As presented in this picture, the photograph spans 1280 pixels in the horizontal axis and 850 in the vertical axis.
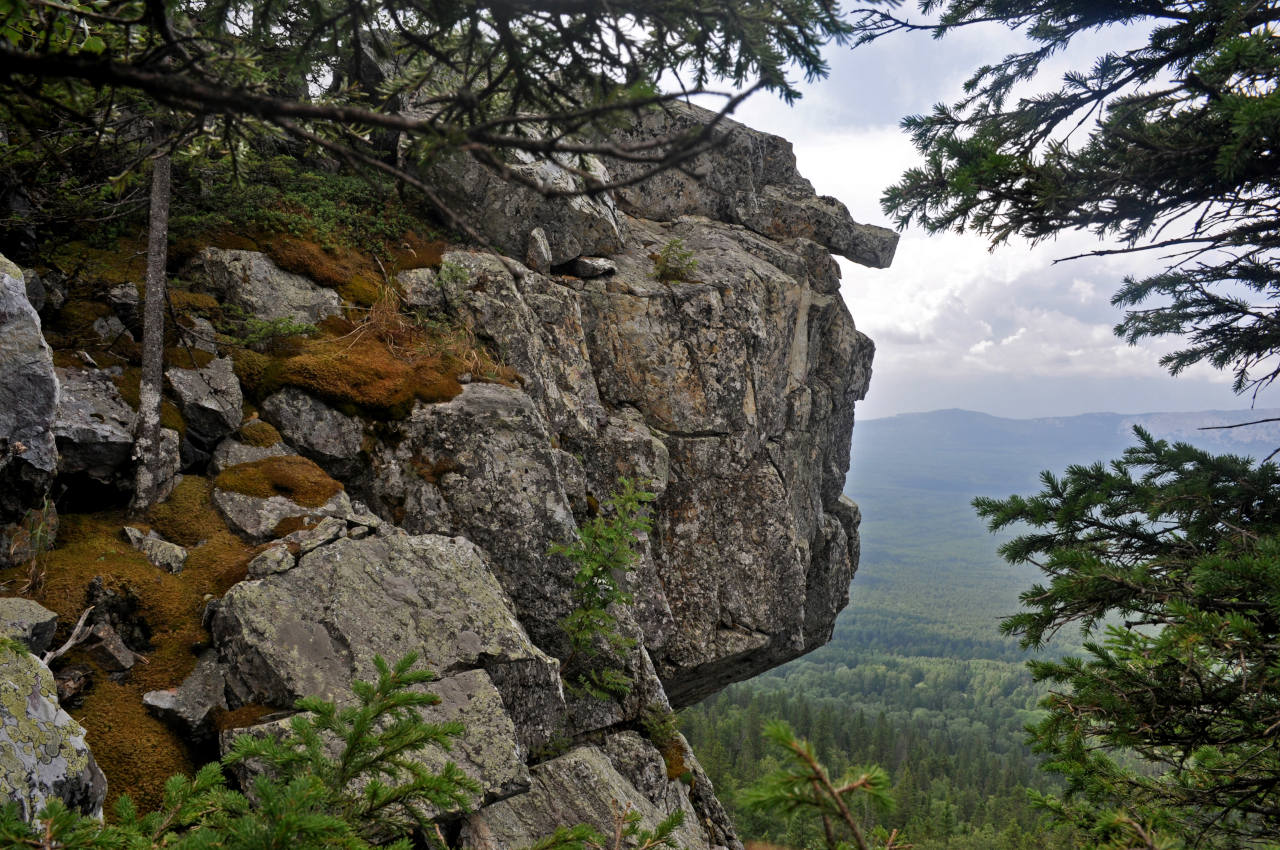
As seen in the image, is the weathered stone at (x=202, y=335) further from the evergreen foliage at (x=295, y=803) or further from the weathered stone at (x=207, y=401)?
the evergreen foliage at (x=295, y=803)

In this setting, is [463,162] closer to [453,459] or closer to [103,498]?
[453,459]

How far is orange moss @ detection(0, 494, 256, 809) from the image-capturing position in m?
5.88

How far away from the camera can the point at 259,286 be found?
11.4m

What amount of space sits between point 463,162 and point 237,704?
39.0 feet

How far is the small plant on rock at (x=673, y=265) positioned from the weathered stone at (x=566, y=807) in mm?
11206

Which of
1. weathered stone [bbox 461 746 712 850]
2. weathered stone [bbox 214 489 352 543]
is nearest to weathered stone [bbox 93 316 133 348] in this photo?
weathered stone [bbox 214 489 352 543]

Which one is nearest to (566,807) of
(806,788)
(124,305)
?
(806,788)

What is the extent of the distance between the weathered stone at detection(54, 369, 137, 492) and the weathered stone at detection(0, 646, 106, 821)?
3.52 m

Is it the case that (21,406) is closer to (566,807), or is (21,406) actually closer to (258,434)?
(258,434)

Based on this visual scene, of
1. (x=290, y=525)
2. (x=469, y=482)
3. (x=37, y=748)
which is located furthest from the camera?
(x=469, y=482)

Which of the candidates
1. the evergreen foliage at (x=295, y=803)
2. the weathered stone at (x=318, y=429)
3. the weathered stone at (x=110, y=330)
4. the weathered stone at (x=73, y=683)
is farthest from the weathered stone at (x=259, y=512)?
the evergreen foliage at (x=295, y=803)

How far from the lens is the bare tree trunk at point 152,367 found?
7.98m

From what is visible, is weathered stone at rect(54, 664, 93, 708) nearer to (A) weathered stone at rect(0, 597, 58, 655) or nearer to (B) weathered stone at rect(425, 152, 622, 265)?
(A) weathered stone at rect(0, 597, 58, 655)

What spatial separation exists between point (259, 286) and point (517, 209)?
575 cm
